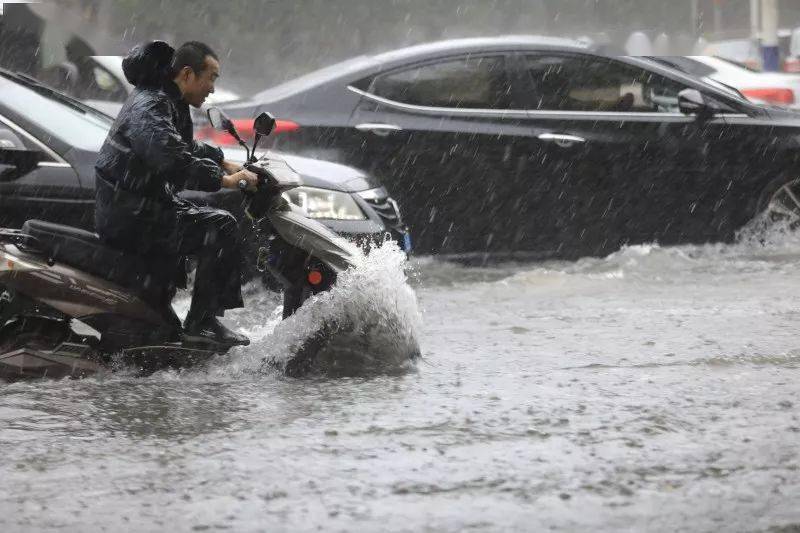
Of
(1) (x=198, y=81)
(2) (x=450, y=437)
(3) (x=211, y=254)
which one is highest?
(1) (x=198, y=81)

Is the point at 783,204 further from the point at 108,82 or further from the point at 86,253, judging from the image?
the point at 108,82

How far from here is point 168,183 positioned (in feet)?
20.6

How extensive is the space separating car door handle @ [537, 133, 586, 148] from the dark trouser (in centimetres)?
442

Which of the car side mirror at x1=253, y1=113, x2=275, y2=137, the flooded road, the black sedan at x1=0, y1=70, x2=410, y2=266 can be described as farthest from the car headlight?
the car side mirror at x1=253, y1=113, x2=275, y2=137

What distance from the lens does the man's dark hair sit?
625 cm

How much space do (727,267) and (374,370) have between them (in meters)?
4.46

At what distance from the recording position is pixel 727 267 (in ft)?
33.6

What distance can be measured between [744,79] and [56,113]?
7497 mm

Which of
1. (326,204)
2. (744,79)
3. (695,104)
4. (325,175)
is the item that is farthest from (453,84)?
(744,79)

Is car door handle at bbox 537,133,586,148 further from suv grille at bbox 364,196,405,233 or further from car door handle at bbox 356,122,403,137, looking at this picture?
suv grille at bbox 364,196,405,233

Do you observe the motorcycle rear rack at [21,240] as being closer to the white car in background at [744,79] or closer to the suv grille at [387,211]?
the suv grille at [387,211]

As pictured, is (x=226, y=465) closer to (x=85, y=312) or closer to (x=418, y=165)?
(x=85, y=312)

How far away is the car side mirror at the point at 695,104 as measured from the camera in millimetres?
10227

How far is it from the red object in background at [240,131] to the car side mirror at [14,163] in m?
2.04
